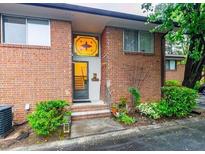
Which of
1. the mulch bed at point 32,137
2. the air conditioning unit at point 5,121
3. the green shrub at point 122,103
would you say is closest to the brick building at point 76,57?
the green shrub at point 122,103

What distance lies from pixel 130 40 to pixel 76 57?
2.86 metres

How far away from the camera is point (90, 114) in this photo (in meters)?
7.07

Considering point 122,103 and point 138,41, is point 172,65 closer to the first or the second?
point 138,41

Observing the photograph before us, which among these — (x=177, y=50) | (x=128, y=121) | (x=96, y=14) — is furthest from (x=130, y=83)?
(x=177, y=50)

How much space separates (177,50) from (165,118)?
69.3ft

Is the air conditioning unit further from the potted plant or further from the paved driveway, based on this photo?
the potted plant

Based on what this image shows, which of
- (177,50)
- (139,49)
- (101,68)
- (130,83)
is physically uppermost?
(177,50)

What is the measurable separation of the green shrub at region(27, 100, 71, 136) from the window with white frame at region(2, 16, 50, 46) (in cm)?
279

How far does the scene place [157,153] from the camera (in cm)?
405

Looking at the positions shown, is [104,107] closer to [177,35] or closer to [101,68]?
[101,68]

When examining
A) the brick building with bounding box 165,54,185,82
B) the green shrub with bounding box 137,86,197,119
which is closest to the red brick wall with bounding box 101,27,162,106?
the green shrub with bounding box 137,86,197,119

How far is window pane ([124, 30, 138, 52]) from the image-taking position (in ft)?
26.7

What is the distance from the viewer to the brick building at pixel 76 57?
20.9 ft

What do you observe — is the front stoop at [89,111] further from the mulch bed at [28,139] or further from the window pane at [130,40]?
the window pane at [130,40]
